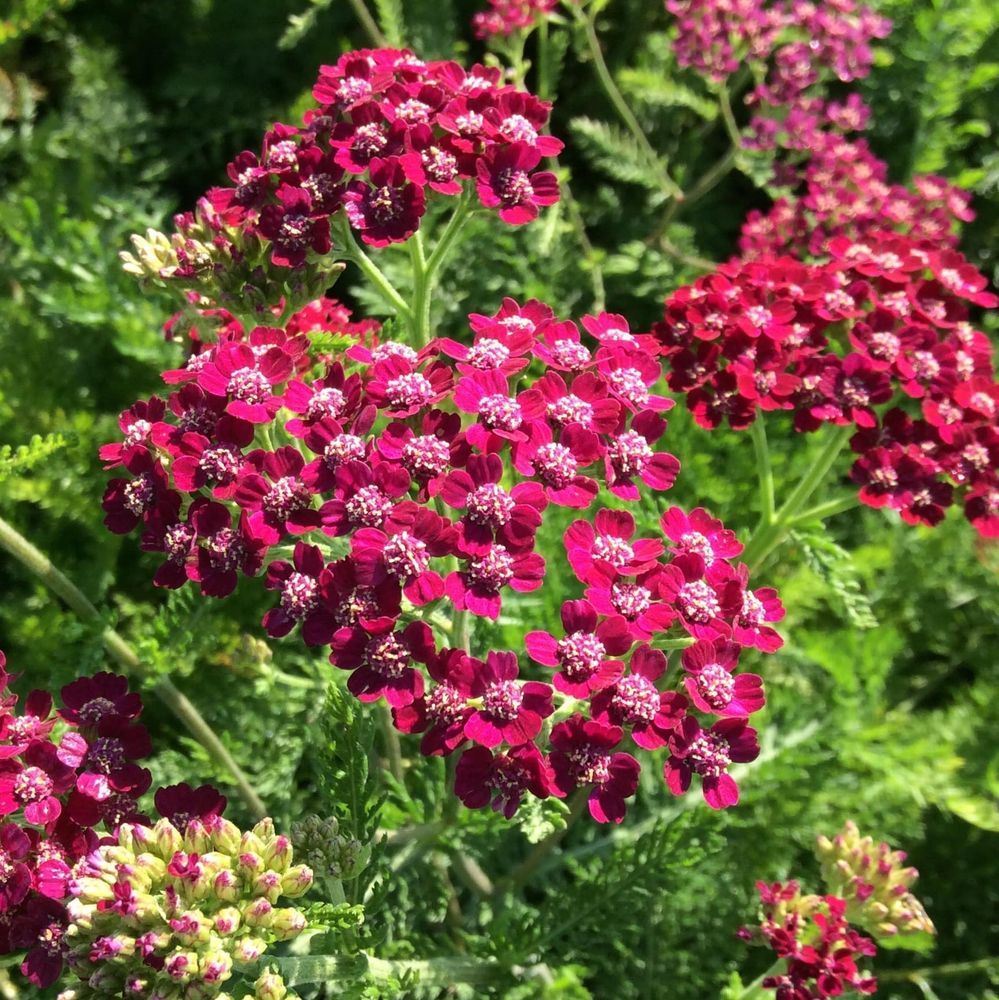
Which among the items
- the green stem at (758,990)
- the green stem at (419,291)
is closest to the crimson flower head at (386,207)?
the green stem at (419,291)

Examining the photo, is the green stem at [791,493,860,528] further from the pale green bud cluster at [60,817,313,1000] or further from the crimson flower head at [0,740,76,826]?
the crimson flower head at [0,740,76,826]

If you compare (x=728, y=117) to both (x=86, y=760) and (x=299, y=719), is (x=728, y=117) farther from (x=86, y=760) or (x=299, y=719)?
(x=86, y=760)

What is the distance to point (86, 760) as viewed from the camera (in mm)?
1831

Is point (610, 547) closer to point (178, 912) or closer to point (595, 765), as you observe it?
point (595, 765)

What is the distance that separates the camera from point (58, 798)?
178cm

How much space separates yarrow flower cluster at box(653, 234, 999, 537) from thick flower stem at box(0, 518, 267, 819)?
4.75 feet

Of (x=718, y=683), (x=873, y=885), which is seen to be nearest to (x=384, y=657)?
(x=718, y=683)

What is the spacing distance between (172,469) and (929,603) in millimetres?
3103

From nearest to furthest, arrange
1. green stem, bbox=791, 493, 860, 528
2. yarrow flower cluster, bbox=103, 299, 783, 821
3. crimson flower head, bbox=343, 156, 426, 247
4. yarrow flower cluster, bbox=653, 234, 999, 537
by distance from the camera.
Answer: yarrow flower cluster, bbox=103, 299, 783, 821
crimson flower head, bbox=343, 156, 426, 247
yarrow flower cluster, bbox=653, 234, 999, 537
green stem, bbox=791, 493, 860, 528

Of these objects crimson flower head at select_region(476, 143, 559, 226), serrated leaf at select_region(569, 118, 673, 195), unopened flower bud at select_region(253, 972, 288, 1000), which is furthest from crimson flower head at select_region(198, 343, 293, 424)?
serrated leaf at select_region(569, 118, 673, 195)

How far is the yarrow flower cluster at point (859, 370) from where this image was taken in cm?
227

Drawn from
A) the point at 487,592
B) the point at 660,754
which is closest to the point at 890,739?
the point at 660,754

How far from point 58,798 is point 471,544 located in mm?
906

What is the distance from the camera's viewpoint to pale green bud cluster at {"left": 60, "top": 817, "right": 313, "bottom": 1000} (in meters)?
1.46
